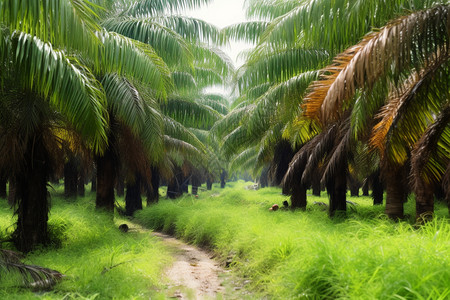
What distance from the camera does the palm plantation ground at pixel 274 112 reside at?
4.92 metres

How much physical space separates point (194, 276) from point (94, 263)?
74.8 inches

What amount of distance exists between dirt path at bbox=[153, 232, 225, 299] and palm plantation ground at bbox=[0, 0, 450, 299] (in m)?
0.54

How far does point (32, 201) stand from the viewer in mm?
8344

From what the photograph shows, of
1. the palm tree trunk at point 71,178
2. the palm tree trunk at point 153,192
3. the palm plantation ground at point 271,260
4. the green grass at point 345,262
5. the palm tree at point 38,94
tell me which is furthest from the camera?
the palm tree trunk at point 153,192

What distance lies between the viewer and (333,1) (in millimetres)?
5723

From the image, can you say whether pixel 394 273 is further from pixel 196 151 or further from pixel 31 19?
pixel 196 151

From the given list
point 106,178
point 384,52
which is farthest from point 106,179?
point 384,52

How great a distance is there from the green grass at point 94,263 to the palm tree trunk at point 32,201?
393 mm

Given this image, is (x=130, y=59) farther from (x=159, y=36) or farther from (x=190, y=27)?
(x=190, y=27)

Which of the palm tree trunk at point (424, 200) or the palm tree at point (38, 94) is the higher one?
the palm tree at point (38, 94)

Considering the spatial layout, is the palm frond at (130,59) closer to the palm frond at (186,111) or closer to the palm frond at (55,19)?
the palm frond at (55,19)

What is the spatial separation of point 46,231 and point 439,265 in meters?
7.23

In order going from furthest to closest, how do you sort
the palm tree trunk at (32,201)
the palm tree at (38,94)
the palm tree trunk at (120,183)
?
1. the palm tree trunk at (120,183)
2. the palm tree trunk at (32,201)
3. the palm tree at (38,94)

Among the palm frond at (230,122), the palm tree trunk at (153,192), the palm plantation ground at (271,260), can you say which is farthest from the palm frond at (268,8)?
the palm tree trunk at (153,192)
